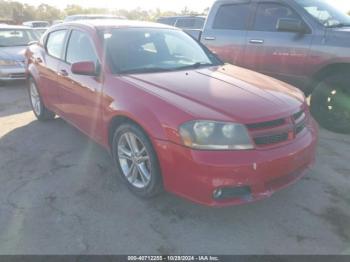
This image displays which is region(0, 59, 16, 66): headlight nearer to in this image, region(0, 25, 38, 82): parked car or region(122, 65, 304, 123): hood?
region(0, 25, 38, 82): parked car

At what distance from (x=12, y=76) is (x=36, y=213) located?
629cm

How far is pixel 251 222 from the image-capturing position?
2.98m

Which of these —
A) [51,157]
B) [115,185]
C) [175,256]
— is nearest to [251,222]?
[175,256]

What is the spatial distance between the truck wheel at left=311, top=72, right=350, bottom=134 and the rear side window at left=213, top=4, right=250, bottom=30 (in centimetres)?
173

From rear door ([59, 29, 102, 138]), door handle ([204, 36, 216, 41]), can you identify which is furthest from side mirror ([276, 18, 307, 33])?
rear door ([59, 29, 102, 138])

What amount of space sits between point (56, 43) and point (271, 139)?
3.45 m

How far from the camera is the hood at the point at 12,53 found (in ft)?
27.9

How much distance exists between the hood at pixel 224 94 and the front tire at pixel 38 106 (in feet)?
8.61

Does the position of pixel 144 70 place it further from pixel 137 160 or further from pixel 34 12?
pixel 34 12

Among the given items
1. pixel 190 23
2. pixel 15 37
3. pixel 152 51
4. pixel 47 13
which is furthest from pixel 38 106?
pixel 47 13

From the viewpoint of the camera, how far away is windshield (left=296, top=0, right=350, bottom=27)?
511cm

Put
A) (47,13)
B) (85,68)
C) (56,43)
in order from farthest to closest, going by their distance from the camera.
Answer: (47,13)
(56,43)
(85,68)

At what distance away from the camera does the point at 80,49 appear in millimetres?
4137

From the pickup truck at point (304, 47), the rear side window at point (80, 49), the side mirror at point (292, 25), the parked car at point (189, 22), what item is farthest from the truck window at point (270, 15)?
the parked car at point (189, 22)
